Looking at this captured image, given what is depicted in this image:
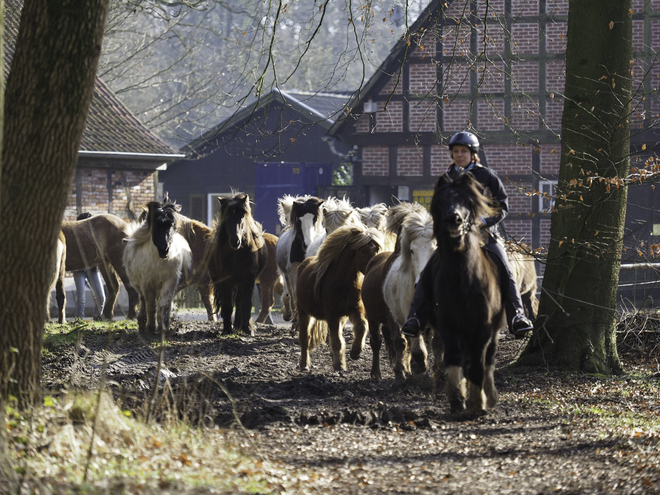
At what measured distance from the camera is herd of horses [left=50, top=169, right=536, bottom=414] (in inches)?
279

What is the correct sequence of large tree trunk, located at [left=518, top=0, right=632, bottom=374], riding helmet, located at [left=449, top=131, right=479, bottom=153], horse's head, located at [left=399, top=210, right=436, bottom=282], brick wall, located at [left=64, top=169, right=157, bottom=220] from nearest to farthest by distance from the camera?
riding helmet, located at [left=449, top=131, right=479, bottom=153] < horse's head, located at [left=399, top=210, right=436, bottom=282] < large tree trunk, located at [left=518, top=0, right=632, bottom=374] < brick wall, located at [left=64, top=169, right=157, bottom=220]

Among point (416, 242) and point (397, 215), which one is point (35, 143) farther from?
point (397, 215)

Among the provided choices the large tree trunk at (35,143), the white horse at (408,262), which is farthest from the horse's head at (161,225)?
the large tree trunk at (35,143)

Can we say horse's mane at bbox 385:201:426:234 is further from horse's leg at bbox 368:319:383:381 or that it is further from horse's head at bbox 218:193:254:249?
horse's head at bbox 218:193:254:249

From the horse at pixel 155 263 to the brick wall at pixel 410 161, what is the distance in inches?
520

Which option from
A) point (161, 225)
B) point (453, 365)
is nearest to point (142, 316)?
point (161, 225)

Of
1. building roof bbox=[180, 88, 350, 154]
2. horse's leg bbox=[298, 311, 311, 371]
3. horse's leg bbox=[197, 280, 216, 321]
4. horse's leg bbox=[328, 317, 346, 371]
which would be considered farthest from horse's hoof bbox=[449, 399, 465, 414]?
building roof bbox=[180, 88, 350, 154]

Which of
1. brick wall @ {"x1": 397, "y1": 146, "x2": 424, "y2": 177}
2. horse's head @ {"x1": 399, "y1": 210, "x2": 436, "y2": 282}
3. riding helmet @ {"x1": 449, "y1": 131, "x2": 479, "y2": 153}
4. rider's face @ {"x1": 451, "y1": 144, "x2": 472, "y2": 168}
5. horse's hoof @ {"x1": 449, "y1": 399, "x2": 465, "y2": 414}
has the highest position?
brick wall @ {"x1": 397, "y1": 146, "x2": 424, "y2": 177}

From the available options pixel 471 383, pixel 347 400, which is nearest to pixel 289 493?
pixel 471 383

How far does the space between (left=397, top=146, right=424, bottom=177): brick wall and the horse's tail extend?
611 inches

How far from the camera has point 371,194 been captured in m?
27.1

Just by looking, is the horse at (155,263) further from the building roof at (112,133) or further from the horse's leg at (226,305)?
the building roof at (112,133)

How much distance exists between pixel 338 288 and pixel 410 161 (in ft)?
54.4

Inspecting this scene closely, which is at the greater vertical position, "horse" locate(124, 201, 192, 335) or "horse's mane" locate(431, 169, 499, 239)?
"horse's mane" locate(431, 169, 499, 239)
